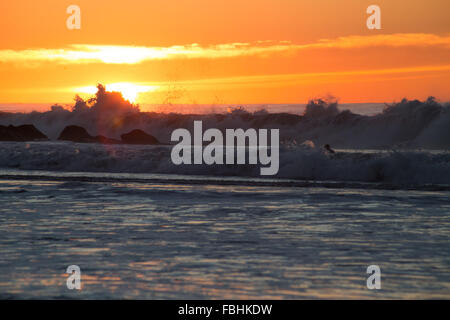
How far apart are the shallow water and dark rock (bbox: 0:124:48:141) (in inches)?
984

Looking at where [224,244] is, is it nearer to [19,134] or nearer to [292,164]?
[292,164]

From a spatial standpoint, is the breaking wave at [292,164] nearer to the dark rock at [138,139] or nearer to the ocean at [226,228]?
the ocean at [226,228]

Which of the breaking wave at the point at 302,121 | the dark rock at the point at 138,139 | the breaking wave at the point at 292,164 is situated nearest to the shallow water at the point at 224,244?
the breaking wave at the point at 292,164

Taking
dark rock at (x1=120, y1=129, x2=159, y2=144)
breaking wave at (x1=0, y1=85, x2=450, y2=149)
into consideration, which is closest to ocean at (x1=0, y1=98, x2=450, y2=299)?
dark rock at (x1=120, y1=129, x2=159, y2=144)

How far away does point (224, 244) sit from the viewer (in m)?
9.45

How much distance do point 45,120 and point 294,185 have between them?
43.8 meters

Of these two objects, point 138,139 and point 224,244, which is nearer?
point 224,244

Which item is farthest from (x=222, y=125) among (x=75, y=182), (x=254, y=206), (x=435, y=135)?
(x=254, y=206)

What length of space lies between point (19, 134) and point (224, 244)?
35.3 m

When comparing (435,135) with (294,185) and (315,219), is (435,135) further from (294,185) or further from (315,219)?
(315,219)

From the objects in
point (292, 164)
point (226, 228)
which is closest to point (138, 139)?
point (292, 164)

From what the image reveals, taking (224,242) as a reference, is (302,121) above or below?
above

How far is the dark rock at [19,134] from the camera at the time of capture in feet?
132

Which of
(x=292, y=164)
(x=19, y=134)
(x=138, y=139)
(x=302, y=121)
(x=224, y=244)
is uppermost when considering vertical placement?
(x=302, y=121)
